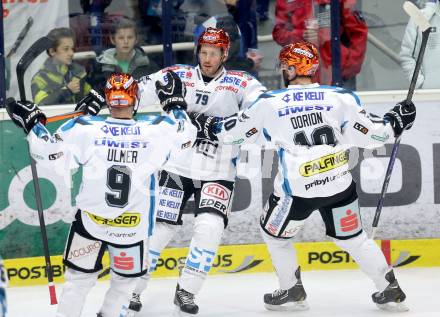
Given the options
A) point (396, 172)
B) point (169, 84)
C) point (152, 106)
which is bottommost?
point (396, 172)

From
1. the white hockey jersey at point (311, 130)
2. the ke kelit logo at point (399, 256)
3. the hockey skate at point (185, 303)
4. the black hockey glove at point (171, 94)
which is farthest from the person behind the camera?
the ke kelit logo at point (399, 256)

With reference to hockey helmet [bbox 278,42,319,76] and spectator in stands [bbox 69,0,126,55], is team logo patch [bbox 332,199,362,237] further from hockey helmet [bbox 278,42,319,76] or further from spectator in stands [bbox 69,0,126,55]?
spectator in stands [bbox 69,0,126,55]

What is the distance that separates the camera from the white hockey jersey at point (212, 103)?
19.6 feet

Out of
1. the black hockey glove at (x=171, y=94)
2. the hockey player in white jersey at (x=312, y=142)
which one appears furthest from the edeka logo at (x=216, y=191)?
the black hockey glove at (x=171, y=94)

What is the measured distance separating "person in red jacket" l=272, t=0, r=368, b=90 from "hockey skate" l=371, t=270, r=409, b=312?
4.93ft

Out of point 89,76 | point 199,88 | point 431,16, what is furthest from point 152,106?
point 431,16

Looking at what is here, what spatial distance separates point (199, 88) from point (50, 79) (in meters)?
1.13

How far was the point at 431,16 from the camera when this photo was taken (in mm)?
7047

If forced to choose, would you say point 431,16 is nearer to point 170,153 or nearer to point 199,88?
point 199,88

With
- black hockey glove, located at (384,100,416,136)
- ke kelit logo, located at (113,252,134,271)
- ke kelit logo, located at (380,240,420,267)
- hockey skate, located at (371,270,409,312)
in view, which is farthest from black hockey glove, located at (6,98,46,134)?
ke kelit logo, located at (380,240,420,267)

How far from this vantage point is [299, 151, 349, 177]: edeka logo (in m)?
5.70

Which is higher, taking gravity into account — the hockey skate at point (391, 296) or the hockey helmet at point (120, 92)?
the hockey helmet at point (120, 92)

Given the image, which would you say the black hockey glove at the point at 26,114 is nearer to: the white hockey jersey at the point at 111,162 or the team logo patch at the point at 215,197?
the white hockey jersey at the point at 111,162

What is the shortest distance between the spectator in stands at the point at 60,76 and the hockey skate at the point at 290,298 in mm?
1676
